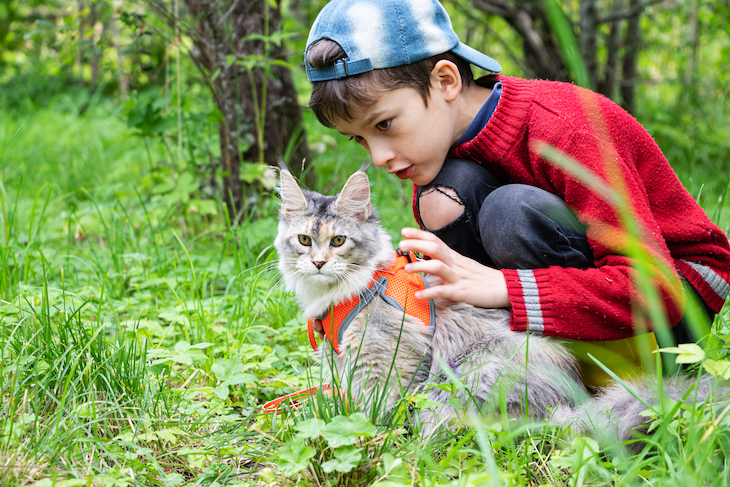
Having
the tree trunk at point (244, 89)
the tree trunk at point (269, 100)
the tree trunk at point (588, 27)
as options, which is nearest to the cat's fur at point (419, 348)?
the tree trunk at point (244, 89)

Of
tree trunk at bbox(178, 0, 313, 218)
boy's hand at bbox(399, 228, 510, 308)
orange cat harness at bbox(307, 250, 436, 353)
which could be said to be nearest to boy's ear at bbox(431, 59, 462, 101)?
boy's hand at bbox(399, 228, 510, 308)

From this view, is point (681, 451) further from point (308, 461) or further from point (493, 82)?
point (493, 82)

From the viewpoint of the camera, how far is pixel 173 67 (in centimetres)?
419

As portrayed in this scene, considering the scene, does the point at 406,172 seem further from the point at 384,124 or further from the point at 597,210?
the point at 597,210

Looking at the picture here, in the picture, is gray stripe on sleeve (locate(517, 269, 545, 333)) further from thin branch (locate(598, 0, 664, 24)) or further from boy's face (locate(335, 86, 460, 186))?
thin branch (locate(598, 0, 664, 24))

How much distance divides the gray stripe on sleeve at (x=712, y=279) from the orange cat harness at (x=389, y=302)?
1002 millimetres

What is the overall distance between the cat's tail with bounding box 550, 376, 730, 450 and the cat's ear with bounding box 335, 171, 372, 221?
112 centimetres

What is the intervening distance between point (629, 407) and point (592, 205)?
2.22ft

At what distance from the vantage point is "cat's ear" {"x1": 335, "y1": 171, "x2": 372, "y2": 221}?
7.27 feet

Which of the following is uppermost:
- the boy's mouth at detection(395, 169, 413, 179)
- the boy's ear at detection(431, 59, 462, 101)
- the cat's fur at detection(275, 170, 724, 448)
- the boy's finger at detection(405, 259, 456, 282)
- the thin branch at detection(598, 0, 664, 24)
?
the thin branch at detection(598, 0, 664, 24)

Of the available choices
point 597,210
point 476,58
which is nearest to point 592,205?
point 597,210

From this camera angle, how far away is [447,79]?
2.03 metres

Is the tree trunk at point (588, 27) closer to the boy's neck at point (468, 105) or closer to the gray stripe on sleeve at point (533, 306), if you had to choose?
the boy's neck at point (468, 105)

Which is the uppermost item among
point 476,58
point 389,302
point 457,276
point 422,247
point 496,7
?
point 496,7
